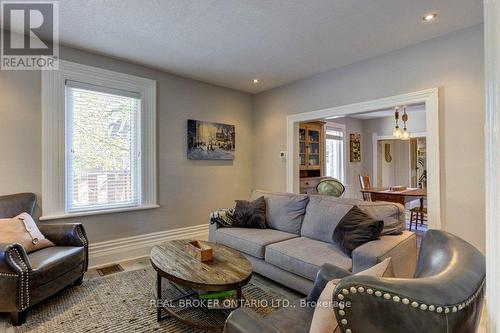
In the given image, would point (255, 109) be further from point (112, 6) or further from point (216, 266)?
point (216, 266)

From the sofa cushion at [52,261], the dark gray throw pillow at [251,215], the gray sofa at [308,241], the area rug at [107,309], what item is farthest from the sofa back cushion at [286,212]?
the sofa cushion at [52,261]

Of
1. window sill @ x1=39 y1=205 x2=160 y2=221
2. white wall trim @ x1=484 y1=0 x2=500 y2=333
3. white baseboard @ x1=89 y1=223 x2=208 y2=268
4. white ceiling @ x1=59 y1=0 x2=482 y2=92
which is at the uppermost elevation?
white ceiling @ x1=59 y1=0 x2=482 y2=92

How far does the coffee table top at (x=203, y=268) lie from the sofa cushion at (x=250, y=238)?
1.45 ft

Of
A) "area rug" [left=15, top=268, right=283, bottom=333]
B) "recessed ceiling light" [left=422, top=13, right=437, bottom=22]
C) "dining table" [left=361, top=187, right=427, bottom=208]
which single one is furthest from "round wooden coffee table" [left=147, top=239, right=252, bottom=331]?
"dining table" [left=361, top=187, right=427, bottom=208]

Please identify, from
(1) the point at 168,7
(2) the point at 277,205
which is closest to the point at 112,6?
(1) the point at 168,7

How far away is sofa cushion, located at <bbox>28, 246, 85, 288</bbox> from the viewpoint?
2.12 meters

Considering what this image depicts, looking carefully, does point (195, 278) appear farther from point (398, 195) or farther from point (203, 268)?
point (398, 195)

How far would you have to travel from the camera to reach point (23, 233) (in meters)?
2.38

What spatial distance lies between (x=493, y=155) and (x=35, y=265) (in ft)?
9.71

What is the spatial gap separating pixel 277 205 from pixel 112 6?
269 cm

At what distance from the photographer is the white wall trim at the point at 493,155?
74 centimetres

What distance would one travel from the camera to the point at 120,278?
2.87 meters

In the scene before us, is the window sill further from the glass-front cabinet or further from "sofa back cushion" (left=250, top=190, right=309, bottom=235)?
the glass-front cabinet

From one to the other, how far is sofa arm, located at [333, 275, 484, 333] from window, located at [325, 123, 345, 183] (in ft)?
18.4
